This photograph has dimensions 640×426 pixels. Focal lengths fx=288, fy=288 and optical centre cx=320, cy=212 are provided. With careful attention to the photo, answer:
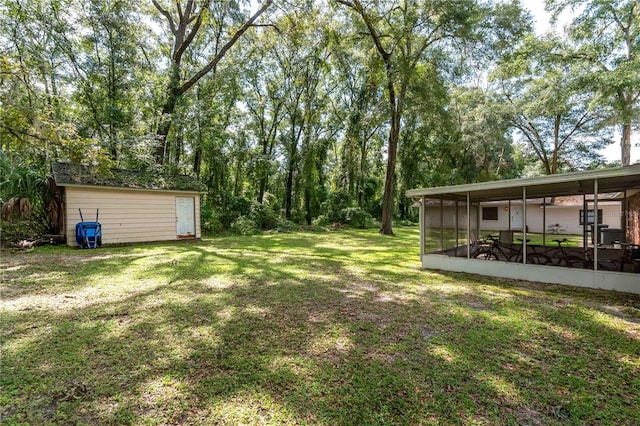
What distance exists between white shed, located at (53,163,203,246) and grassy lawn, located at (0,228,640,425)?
13.5 feet

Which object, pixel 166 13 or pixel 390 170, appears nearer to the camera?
pixel 166 13

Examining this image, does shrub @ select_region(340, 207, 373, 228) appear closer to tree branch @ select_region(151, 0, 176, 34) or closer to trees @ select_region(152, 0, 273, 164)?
trees @ select_region(152, 0, 273, 164)

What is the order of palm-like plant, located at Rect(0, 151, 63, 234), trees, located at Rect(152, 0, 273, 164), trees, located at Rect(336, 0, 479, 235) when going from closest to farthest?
1. palm-like plant, located at Rect(0, 151, 63, 234)
2. trees, located at Rect(336, 0, 479, 235)
3. trees, located at Rect(152, 0, 273, 164)

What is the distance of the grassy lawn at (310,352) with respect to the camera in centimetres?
209

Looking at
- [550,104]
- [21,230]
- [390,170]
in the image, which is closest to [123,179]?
[21,230]

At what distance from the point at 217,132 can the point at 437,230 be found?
12005mm

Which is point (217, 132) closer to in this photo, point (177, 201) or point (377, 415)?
point (177, 201)

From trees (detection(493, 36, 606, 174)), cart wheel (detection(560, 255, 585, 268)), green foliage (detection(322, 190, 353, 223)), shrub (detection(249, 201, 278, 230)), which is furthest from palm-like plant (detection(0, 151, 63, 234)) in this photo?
trees (detection(493, 36, 606, 174))

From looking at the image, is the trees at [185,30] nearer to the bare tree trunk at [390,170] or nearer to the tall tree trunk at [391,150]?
the tall tree trunk at [391,150]

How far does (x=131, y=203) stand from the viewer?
10.1 metres

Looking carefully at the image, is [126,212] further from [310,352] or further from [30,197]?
[310,352]

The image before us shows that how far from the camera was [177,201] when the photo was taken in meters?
11.3

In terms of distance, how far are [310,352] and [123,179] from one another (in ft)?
33.6

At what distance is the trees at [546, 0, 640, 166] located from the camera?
10.9 meters
